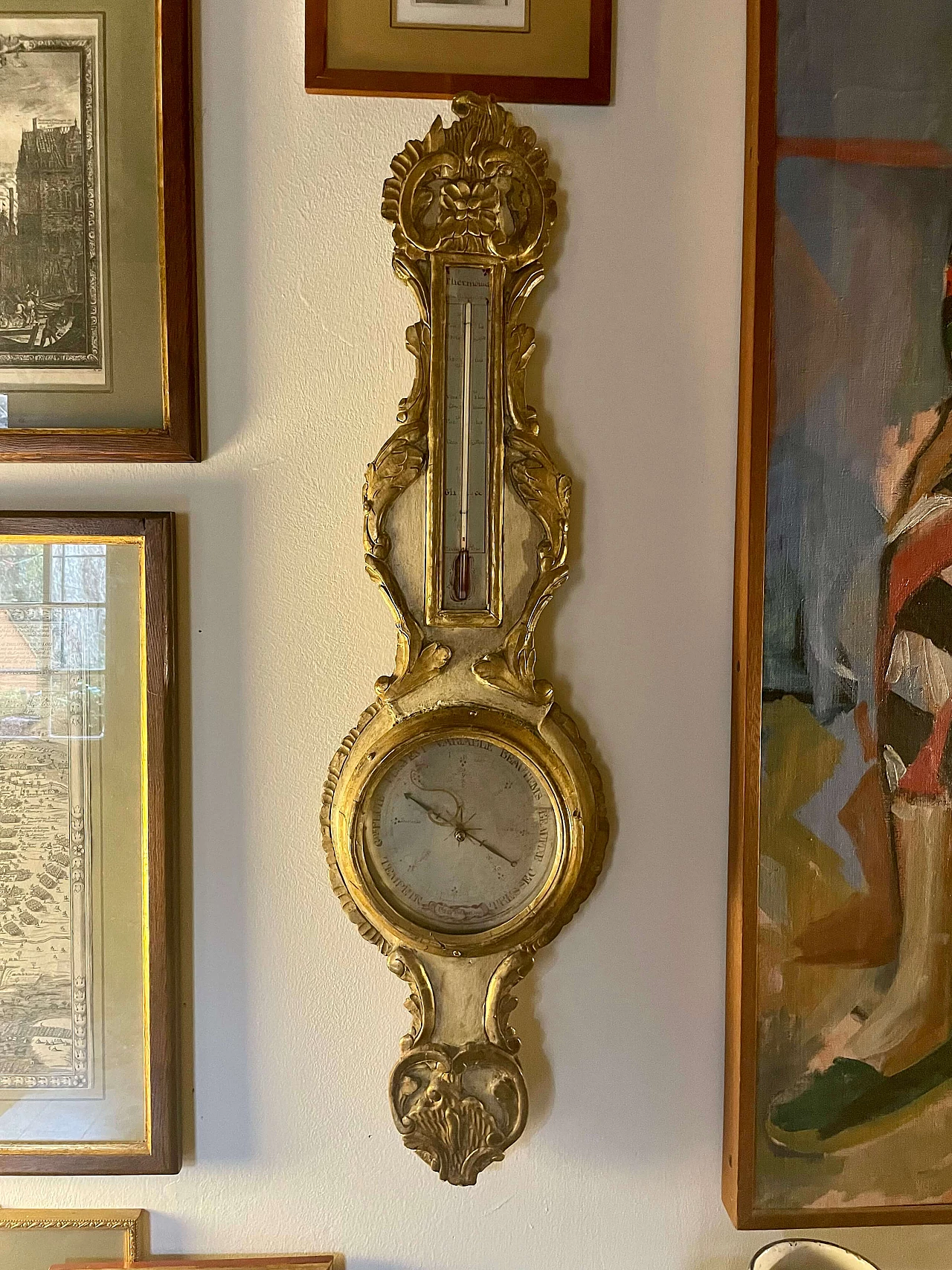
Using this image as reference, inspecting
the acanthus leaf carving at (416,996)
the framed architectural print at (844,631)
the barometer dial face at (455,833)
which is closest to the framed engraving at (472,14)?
A: the framed architectural print at (844,631)

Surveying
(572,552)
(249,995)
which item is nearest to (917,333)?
(572,552)

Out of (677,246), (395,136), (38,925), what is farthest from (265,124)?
(38,925)

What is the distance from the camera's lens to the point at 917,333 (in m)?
0.81

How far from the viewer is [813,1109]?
0.83 m

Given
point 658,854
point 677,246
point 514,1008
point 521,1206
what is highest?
point 677,246

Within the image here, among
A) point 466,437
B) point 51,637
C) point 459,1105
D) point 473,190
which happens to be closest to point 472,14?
point 473,190

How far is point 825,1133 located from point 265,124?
1139 millimetres

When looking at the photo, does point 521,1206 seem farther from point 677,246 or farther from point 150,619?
point 677,246

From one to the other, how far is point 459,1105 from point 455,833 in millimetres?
259

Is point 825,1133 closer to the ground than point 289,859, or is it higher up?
closer to the ground

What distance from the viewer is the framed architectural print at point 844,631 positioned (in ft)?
2.59

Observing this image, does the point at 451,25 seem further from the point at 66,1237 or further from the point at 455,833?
the point at 66,1237

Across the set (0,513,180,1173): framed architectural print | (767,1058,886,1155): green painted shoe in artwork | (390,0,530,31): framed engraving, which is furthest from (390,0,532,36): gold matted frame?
(767,1058,886,1155): green painted shoe in artwork

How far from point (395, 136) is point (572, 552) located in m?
0.44
